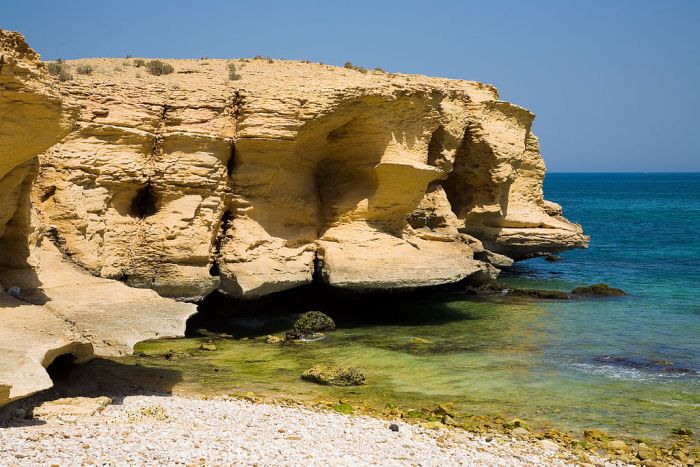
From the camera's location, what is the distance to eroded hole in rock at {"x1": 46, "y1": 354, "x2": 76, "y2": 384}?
1405cm

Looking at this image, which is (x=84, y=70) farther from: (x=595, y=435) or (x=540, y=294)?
(x=540, y=294)

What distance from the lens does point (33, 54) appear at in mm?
12516

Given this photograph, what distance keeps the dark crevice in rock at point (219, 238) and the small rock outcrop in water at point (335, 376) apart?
482 cm

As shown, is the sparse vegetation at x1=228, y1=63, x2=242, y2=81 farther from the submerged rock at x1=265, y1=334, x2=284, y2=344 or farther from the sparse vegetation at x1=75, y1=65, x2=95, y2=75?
the submerged rock at x1=265, y1=334, x2=284, y2=344

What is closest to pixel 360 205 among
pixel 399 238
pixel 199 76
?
pixel 399 238

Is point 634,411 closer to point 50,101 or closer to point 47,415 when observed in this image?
point 47,415

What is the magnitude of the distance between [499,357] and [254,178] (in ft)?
26.7

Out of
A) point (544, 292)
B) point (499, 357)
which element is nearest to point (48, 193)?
point (499, 357)

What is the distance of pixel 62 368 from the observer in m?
14.2

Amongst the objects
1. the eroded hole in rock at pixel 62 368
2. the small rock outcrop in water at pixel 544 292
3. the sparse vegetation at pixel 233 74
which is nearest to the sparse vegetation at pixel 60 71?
the sparse vegetation at pixel 233 74

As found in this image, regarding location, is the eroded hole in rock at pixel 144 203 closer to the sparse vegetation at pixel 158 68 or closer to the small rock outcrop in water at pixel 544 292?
the sparse vegetation at pixel 158 68

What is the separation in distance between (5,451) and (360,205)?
14638 millimetres

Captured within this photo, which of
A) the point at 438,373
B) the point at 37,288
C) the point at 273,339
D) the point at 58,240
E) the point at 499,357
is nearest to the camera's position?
the point at 37,288

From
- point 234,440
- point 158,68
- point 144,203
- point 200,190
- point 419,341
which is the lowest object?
point 419,341
